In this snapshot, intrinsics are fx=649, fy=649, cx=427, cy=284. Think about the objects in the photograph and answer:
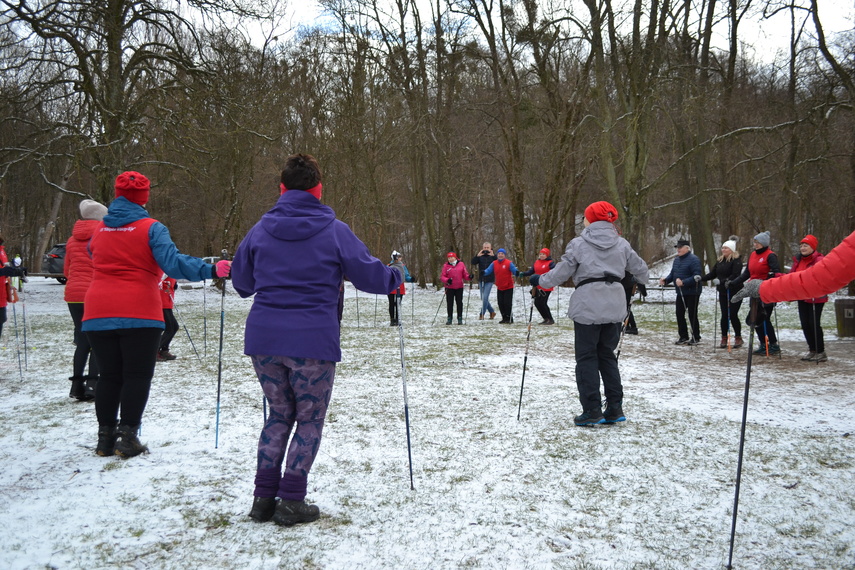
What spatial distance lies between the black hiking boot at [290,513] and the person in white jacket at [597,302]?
119 inches

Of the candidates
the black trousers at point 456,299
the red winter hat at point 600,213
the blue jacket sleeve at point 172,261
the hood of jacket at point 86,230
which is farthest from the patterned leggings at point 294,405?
the black trousers at point 456,299

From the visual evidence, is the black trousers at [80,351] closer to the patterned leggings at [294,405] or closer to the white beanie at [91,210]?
the white beanie at [91,210]

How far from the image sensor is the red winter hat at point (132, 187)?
4609mm

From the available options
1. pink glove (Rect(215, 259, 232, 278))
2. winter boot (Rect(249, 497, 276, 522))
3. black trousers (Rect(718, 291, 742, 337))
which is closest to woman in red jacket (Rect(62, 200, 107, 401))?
pink glove (Rect(215, 259, 232, 278))

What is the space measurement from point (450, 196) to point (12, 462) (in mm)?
26741

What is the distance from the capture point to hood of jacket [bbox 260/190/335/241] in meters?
3.50

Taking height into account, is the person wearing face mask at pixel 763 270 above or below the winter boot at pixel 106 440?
above

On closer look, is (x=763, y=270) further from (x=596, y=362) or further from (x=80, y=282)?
(x=80, y=282)

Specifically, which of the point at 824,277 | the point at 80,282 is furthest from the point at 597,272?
the point at 80,282

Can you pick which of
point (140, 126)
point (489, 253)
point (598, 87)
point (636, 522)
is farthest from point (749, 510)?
point (598, 87)

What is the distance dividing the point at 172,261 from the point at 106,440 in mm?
1453

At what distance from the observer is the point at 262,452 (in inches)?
140

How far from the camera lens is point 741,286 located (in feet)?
34.3

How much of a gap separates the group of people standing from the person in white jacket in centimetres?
405
